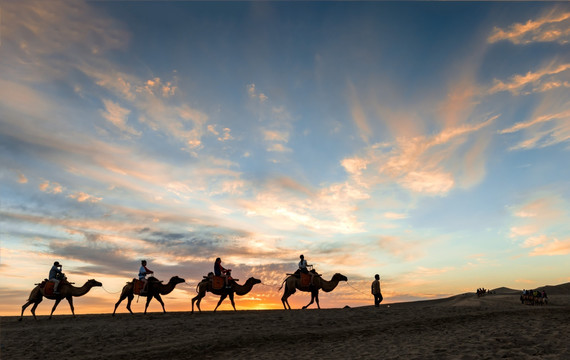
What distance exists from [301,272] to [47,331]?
13502 mm

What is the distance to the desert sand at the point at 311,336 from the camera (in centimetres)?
1289

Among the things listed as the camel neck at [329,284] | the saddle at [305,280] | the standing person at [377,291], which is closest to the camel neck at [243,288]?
the saddle at [305,280]

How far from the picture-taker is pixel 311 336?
Answer: 15633 millimetres

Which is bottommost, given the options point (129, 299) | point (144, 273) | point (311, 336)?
point (311, 336)

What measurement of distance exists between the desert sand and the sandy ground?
0.03 metres

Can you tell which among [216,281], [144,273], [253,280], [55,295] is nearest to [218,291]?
[216,281]

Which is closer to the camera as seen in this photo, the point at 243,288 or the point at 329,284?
the point at 243,288

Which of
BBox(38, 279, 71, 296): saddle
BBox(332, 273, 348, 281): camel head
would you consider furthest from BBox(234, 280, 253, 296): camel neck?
BBox(38, 279, 71, 296): saddle

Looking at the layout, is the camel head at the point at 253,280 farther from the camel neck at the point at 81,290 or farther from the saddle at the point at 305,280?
the camel neck at the point at 81,290

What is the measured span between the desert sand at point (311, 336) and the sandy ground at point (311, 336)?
3 cm

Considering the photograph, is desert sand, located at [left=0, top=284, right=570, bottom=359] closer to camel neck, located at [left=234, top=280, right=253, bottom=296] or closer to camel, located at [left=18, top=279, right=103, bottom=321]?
camel, located at [left=18, top=279, right=103, bottom=321]

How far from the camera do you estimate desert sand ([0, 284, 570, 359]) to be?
1289cm

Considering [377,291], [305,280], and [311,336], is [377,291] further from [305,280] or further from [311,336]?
[311,336]

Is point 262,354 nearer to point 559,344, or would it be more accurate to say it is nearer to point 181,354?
point 181,354
